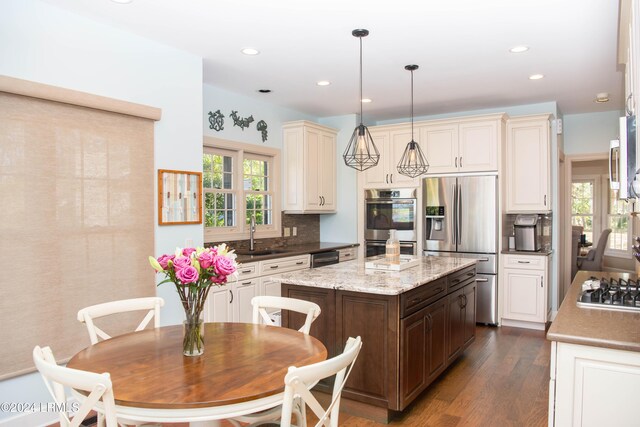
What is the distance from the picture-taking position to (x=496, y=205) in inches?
209

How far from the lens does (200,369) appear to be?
5.59ft

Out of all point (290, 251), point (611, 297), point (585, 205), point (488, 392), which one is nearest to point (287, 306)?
point (611, 297)

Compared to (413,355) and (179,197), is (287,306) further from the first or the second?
(179,197)

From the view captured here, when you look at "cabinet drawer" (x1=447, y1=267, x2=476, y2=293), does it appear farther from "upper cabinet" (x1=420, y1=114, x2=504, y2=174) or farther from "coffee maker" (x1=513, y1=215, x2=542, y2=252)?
"upper cabinet" (x1=420, y1=114, x2=504, y2=174)

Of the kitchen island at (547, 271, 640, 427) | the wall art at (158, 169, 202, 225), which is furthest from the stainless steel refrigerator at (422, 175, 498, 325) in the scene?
the kitchen island at (547, 271, 640, 427)

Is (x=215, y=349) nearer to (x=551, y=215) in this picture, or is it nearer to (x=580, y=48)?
(x=580, y=48)

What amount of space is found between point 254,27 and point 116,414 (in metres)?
2.64

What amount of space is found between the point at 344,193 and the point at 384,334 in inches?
143

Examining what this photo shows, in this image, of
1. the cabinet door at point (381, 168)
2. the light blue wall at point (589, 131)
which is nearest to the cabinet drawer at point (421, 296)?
the cabinet door at point (381, 168)

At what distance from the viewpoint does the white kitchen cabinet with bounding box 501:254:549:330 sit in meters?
5.16

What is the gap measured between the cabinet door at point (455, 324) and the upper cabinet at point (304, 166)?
7.90 feet

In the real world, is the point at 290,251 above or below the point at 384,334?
above

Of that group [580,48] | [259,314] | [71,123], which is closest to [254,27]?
[71,123]

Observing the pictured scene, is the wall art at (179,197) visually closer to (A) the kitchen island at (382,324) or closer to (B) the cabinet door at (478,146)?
(A) the kitchen island at (382,324)
